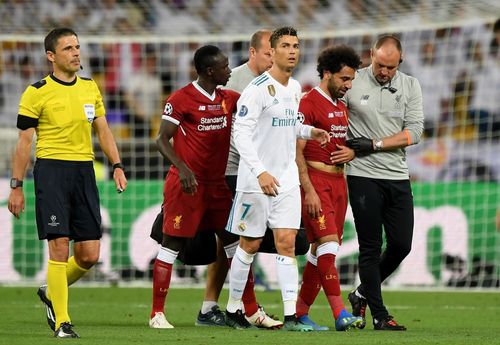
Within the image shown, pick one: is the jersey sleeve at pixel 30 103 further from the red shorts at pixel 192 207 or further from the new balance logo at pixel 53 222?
the red shorts at pixel 192 207

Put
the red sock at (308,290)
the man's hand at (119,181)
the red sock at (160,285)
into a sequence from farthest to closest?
the red sock at (308,290) → the red sock at (160,285) → the man's hand at (119,181)

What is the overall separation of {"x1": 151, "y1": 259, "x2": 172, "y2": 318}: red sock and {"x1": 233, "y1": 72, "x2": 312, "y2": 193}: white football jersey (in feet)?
2.82

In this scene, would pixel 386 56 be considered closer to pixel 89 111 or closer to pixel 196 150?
pixel 196 150

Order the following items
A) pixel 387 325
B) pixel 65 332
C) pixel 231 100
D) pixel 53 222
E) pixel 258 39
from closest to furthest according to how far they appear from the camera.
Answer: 1. pixel 65 332
2. pixel 53 222
3. pixel 387 325
4. pixel 231 100
5. pixel 258 39

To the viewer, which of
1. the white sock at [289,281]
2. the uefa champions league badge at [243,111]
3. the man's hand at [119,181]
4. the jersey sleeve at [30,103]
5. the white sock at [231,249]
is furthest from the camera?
the white sock at [231,249]

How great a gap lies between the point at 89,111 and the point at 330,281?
207cm

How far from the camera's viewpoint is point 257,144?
7.95 m

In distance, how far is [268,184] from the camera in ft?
24.7

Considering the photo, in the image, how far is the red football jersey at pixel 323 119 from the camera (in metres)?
8.19

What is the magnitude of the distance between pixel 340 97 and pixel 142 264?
226 inches

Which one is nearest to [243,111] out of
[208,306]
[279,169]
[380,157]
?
[279,169]

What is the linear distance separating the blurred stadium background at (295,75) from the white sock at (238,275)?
5053mm

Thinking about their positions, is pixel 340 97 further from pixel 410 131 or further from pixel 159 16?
pixel 159 16

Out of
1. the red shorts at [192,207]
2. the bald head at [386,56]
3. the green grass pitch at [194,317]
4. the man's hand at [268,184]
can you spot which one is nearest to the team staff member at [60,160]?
the green grass pitch at [194,317]
